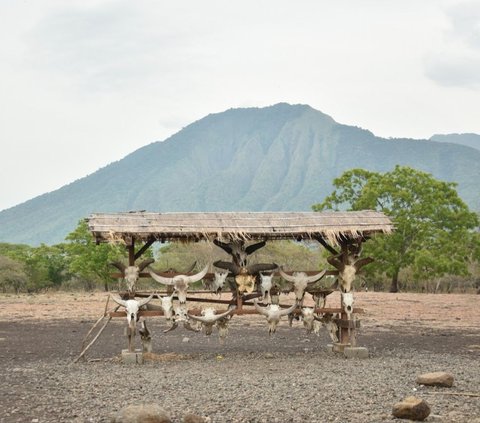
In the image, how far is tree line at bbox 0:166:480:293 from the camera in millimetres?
39219

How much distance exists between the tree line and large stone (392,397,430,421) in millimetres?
29578

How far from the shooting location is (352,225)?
49.1ft

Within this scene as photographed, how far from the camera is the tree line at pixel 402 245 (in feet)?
129

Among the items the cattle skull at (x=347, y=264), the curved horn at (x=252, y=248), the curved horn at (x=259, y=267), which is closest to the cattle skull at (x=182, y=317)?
the curved horn at (x=259, y=267)

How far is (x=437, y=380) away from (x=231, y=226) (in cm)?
545

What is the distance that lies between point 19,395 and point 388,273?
31344 millimetres

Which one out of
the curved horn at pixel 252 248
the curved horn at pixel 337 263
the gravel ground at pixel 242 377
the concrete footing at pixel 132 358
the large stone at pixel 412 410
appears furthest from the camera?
the curved horn at pixel 337 263

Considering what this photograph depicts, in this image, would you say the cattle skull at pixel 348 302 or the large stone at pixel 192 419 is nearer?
the large stone at pixel 192 419

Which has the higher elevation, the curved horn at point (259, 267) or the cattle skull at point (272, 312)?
the curved horn at point (259, 267)

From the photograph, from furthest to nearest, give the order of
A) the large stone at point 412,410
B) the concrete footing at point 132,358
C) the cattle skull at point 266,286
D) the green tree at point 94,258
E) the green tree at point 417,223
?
the green tree at point 94,258, the green tree at point 417,223, the cattle skull at point 266,286, the concrete footing at point 132,358, the large stone at point 412,410

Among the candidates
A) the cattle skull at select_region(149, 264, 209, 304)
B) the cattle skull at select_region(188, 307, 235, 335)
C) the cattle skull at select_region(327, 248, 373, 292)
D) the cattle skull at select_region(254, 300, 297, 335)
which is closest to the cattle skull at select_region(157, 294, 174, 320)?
the cattle skull at select_region(149, 264, 209, 304)

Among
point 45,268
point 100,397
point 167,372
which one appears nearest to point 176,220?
point 167,372

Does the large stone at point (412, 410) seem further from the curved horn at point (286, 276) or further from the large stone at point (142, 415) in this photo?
the curved horn at point (286, 276)

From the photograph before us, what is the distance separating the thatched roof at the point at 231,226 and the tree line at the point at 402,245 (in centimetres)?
2318
